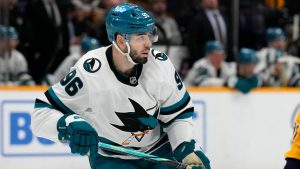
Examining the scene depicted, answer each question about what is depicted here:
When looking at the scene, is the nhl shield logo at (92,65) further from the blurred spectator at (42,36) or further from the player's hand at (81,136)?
the blurred spectator at (42,36)

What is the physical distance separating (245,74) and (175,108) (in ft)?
8.61

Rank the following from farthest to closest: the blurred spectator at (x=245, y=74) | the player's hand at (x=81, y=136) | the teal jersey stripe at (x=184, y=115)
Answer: the blurred spectator at (x=245, y=74) < the teal jersey stripe at (x=184, y=115) < the player's hand at (x=81, y=136)

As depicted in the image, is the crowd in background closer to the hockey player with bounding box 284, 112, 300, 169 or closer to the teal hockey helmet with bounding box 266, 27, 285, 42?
the teal hockey helmet with bounding box 266, 27, 285, 42

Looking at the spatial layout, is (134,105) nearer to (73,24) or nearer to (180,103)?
(180,103)

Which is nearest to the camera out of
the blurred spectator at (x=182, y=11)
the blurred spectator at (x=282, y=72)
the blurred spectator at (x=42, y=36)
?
the blurred spectator at (x=42, y=36)

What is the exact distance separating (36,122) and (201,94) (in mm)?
2533

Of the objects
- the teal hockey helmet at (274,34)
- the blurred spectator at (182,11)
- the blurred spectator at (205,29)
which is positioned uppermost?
the blurred spectator at (182,11)

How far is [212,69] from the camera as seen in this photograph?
228 inches

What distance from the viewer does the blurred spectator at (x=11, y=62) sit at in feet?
17.7

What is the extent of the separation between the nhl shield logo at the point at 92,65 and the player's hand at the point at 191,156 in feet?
1.52

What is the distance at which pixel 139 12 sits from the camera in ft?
10.4

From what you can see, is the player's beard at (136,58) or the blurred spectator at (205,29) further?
the blurred spectator at (205,29)

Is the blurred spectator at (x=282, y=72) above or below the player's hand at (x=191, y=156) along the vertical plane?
below

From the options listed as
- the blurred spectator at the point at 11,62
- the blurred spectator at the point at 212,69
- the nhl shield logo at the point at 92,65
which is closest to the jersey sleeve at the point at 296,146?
the nhl shield logo at the point at 92,65
